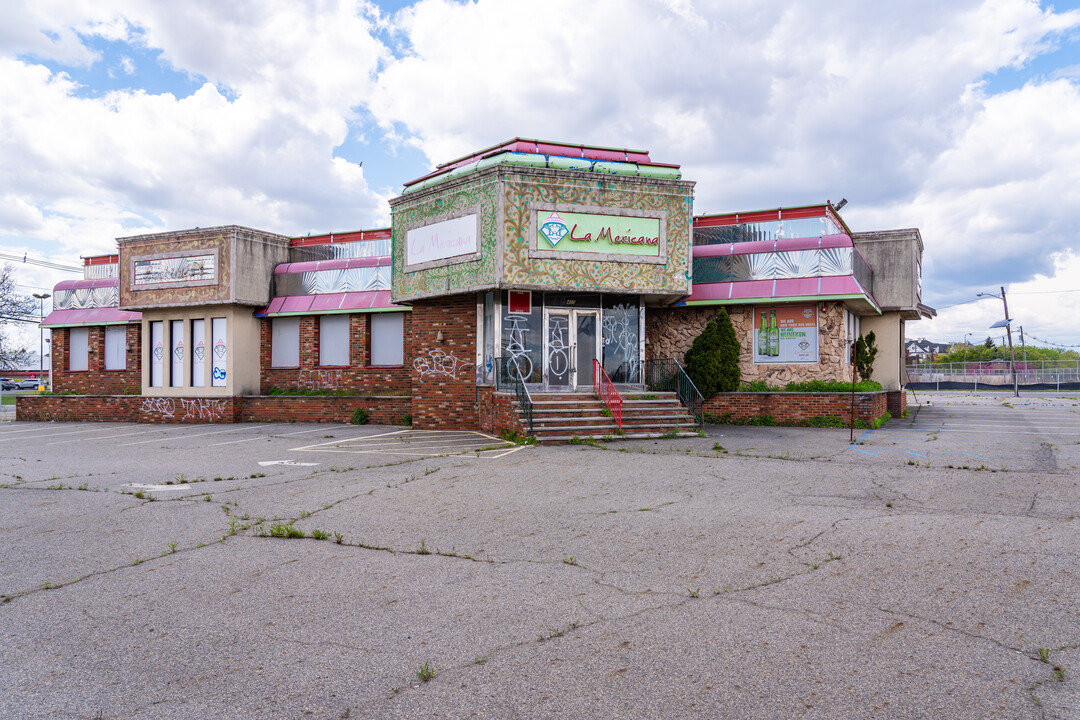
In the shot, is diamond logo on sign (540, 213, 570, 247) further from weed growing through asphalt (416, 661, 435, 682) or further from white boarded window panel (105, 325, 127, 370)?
white boarded window panel (105, 325, 127, 370)

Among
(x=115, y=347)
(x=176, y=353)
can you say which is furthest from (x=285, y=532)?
(x=115, y=347)

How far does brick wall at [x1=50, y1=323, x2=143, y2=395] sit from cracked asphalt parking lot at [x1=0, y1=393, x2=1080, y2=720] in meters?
17.1

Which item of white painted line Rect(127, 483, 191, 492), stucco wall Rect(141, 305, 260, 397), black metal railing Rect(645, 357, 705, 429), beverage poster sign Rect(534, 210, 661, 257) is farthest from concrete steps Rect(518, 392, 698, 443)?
stucco wall Rect(141, 305, 260, 397)

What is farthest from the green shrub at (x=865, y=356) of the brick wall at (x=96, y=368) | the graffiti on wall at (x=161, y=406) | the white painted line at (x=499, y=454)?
the brick wall at (x=96, y=368)

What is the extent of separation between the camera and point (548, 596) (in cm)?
448

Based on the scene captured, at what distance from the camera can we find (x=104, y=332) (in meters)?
25.0

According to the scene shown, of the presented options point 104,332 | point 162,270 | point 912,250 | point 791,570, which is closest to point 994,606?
point 791,570

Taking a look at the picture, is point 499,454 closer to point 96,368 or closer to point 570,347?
point 570,347

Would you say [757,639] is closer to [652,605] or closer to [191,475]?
[652,605]

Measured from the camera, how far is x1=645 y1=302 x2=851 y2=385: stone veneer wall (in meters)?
17.9

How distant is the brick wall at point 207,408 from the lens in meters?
19.5

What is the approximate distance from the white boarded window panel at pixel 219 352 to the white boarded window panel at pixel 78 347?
24.5ft

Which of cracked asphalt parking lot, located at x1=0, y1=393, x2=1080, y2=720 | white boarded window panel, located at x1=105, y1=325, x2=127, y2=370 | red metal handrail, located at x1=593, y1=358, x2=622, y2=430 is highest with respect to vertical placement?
white boarded window panel, located at x1=105, y1=325, x2=127, y2=370

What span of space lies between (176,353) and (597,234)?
15.6 m
